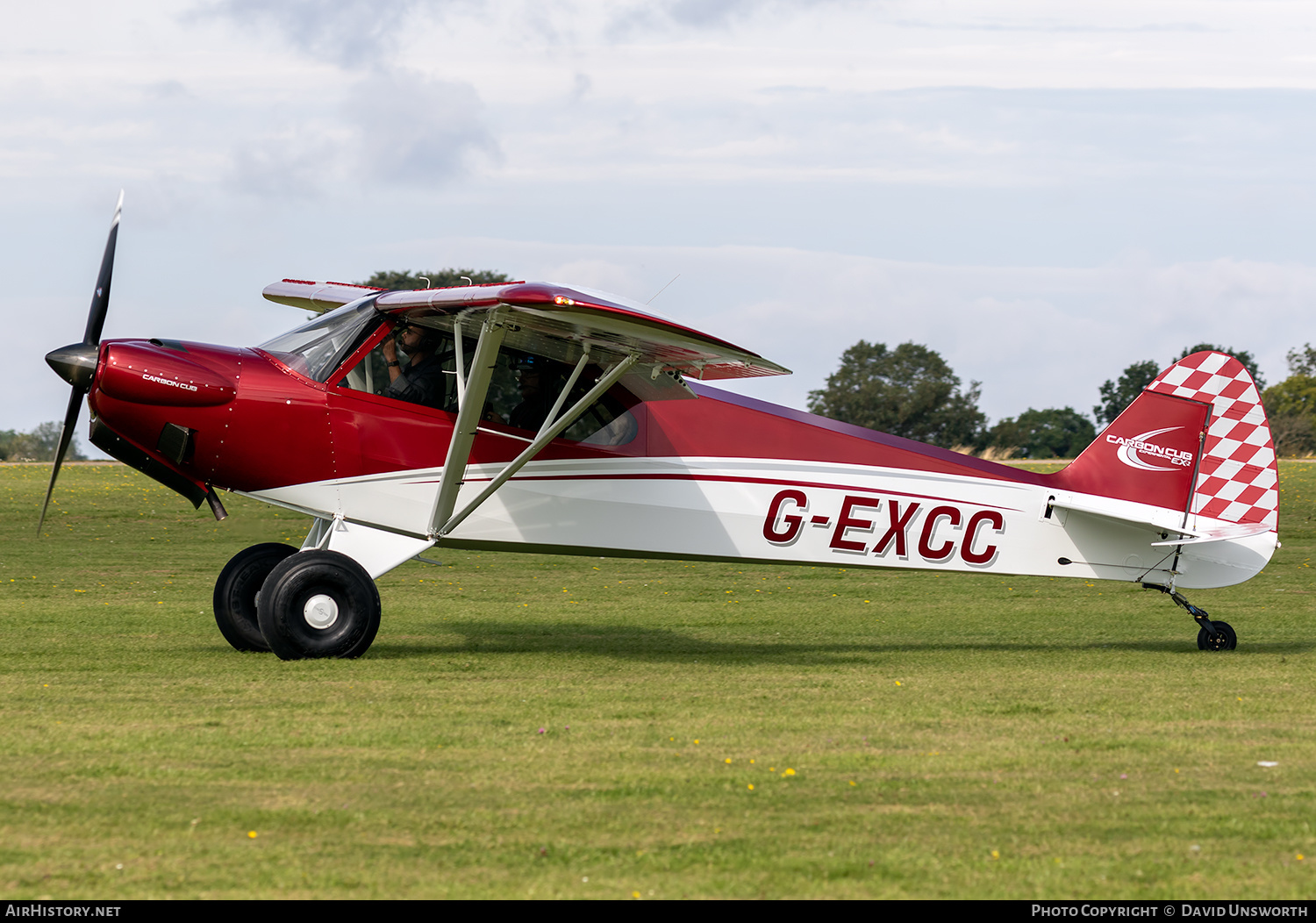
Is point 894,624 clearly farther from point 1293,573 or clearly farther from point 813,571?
point 1293,573

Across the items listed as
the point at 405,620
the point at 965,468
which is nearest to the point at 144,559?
the point at 405,620

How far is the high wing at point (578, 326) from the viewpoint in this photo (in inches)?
359

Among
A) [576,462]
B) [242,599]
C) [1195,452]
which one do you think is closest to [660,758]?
[576,462]

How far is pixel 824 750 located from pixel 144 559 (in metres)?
16.4

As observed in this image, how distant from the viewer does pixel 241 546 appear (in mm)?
23406

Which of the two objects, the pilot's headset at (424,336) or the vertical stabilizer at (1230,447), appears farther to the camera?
the vertical stabilizer at (1230,447)

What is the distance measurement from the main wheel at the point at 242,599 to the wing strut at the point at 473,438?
132cm

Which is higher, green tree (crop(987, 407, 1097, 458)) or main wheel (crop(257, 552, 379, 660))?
green tree (crop(987, 407, 1097, 458))

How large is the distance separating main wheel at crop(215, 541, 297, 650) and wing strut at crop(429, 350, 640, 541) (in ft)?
4.32

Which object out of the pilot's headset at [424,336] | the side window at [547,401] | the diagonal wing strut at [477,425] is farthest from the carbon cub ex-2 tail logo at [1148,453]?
the pilot's headset at [424,336]

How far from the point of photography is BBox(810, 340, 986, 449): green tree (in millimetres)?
87375

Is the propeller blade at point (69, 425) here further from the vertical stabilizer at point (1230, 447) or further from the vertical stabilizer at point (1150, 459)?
the vertical stabilizer at point (1230, 447)

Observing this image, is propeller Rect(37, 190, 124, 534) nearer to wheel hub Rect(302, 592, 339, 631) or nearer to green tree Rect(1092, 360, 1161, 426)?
wheel hub Rect(302, 592, 339, 631)

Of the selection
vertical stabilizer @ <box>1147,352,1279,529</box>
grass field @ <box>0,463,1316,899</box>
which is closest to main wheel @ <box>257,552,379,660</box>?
grass field @ <box>0,463,1316,899</box>
